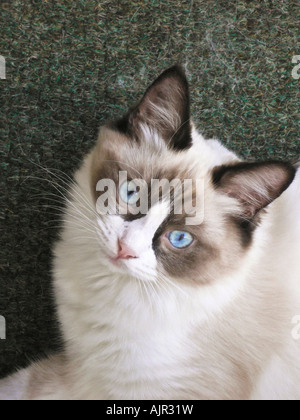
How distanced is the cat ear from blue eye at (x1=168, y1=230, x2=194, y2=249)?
14 cm

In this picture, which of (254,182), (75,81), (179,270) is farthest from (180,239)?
(75,81)

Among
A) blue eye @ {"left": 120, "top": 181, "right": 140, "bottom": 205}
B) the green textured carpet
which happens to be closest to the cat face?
blue eye @ {"left": 120, "top": 181, "right": 140, "bottom": 205}

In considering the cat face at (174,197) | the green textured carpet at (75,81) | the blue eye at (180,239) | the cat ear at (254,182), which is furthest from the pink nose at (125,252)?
the green textured carpet at (75,81)

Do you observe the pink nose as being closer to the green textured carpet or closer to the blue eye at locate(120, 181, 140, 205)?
the blue eye at locate(120, 181, 140, 205)

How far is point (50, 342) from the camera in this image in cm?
162

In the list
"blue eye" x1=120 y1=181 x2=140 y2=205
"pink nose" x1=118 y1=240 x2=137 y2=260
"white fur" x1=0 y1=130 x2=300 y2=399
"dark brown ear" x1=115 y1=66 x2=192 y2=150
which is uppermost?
"dark brown ear" x1=115 y1=66 x2=192 y2=150

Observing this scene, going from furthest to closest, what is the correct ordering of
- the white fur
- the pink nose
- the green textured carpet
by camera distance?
the green textured carpet
the white fur
the pink nose

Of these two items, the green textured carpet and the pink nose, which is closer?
the pink nose

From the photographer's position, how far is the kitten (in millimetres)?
1091

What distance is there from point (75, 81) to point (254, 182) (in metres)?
0.82

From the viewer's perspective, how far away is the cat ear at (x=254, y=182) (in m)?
1.04

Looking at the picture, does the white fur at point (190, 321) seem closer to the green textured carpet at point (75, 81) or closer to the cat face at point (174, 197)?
the cat face at point (174, 197)

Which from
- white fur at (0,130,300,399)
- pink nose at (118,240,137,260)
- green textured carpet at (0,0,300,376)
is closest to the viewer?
pink nose at (118,240,137,260)
